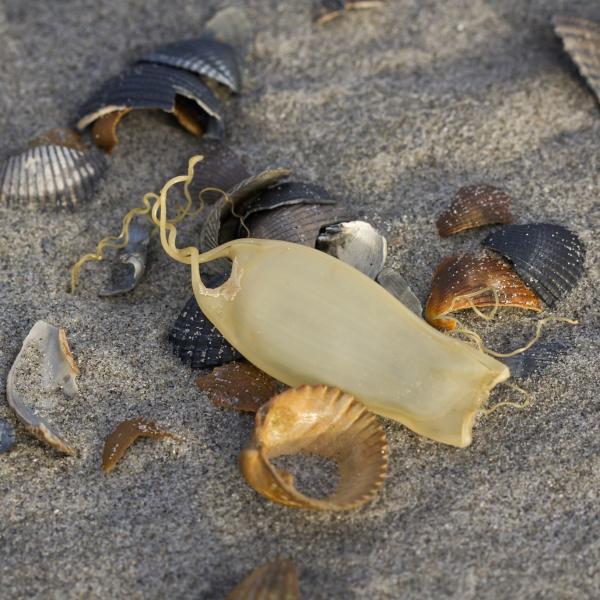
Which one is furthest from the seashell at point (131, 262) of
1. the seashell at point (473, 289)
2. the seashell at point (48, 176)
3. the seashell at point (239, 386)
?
the seashell at point (473, 289)

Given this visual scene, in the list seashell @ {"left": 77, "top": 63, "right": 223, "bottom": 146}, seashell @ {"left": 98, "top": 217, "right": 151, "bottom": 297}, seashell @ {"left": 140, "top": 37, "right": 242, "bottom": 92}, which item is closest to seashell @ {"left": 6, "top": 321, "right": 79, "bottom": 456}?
seashell @ {"left": 98, "top": 217, "right": 151, "bottom": 297}

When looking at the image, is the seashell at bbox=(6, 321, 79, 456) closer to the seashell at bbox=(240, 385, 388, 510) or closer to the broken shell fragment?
the broken shell fragment

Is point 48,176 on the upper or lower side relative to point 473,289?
upper

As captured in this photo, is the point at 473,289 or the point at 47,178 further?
the point at 47,178

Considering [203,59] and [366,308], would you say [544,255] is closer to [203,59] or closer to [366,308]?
[366,308]

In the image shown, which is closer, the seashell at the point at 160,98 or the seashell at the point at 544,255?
the seashell at the point at 544,255

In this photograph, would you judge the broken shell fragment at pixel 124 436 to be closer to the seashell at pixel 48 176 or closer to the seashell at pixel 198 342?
the seashell at pixel 198 342

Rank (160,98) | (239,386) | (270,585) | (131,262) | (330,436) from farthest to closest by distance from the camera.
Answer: (160,98)
(131,262)
(239,386)
(330,436)
(270,585)

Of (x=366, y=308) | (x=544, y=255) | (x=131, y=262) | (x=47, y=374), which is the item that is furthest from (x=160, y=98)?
(x=544, y=255)
